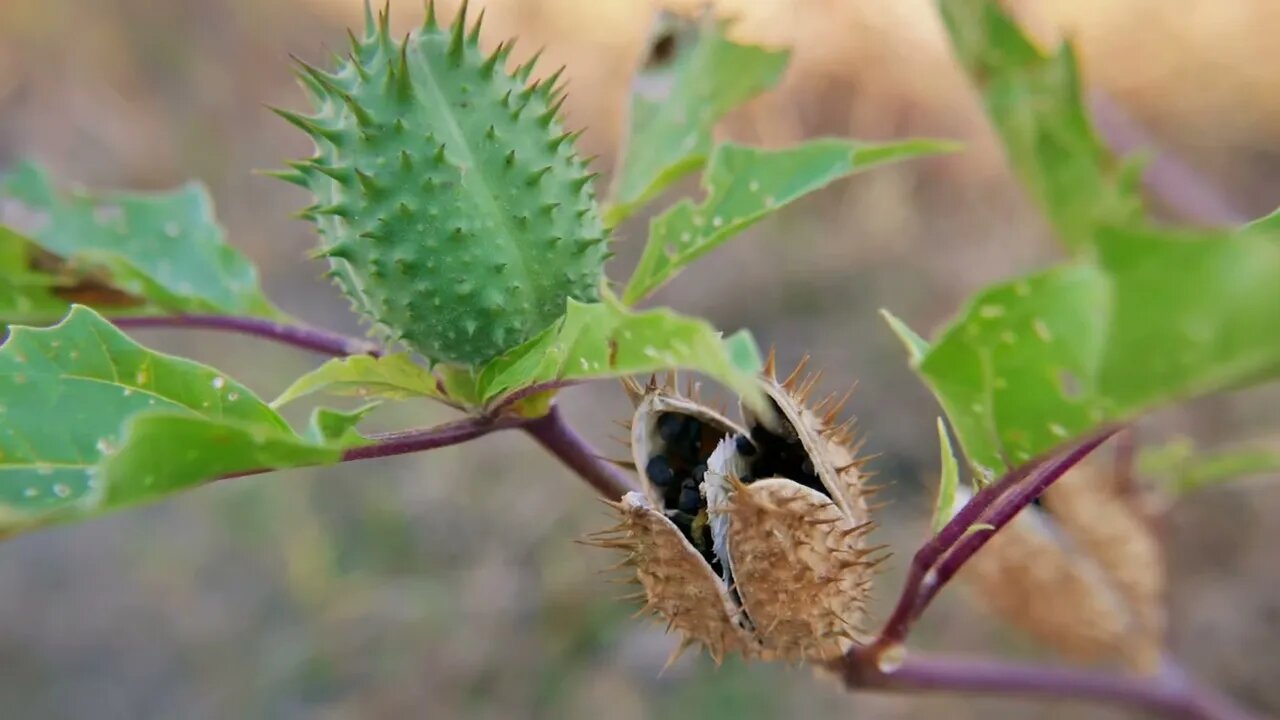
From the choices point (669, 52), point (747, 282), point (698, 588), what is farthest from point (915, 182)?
point (698, 588)

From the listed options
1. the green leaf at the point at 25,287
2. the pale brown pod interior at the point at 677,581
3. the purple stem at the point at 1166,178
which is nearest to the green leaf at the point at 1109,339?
the pale brown pod interior at the point at 677,581

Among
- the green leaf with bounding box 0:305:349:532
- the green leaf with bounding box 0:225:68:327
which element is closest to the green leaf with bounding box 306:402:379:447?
the green leaf with bounding box 0:305:349:532

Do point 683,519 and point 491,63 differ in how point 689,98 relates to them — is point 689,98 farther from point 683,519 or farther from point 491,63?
point 683,519

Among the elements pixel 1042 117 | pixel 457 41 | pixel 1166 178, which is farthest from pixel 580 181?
pixel 1166 178

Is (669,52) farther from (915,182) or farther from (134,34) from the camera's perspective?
(134,34)

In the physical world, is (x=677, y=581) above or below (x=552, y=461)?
below

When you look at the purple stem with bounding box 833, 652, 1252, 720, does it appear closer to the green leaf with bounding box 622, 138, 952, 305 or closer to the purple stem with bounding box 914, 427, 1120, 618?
the purple stem with bounding box 914, 427, 1120, 618
